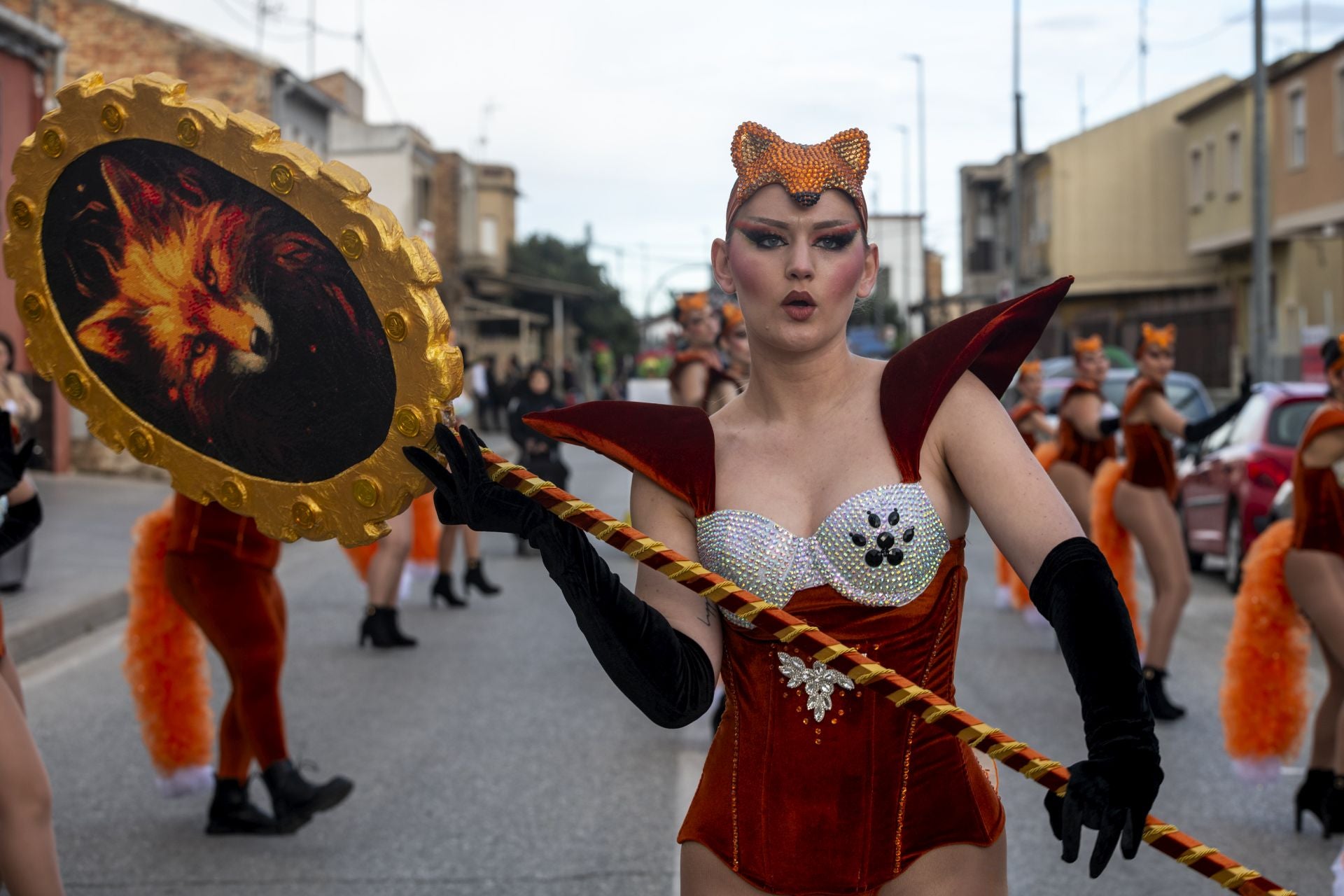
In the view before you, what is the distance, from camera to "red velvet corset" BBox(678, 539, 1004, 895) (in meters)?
2.75

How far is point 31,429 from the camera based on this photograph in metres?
21.1

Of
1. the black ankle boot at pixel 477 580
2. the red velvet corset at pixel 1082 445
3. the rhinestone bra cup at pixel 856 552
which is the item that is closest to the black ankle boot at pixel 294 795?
the rhinestone bra cup at pixel 856 552

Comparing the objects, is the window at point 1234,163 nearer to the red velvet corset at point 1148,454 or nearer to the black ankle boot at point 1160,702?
the red velvet corset at point 1148,454

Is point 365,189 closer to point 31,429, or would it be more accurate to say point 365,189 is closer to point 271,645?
point 271,645

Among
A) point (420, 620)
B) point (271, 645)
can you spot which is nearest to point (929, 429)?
point (271, 645)

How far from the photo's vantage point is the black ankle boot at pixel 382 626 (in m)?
10.2

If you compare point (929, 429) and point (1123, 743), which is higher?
point (929, 429)

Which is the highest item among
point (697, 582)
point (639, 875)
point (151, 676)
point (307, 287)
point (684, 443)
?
point (307, 287)

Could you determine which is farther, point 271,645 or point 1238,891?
point 271,645

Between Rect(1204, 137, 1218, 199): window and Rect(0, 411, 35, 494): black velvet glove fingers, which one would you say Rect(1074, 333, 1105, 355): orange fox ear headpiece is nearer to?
Rect(0, 411, 35, 494): black velvet glove fingers

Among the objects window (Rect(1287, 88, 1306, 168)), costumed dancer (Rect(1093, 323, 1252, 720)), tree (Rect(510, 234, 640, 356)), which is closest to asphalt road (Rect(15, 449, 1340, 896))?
costumed dancer (Rect(1093, 323, 1252, 720))

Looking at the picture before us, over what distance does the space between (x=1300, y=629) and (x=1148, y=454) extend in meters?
2.39

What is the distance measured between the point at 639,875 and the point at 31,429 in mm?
17648

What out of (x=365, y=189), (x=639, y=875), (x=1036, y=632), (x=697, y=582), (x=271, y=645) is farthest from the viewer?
(x=1036, y=632)
